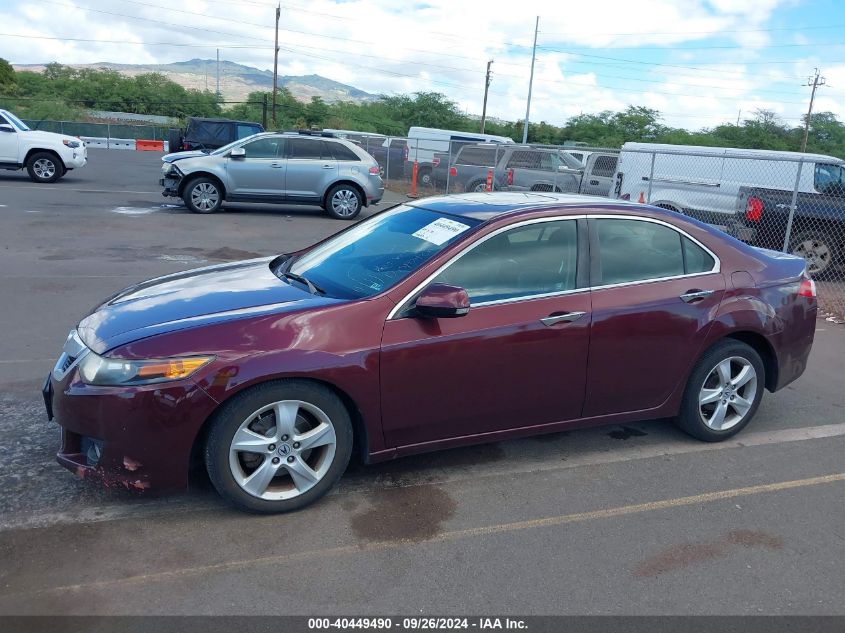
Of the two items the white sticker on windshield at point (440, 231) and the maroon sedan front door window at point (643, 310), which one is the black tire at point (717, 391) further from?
the white sticker on windshield at point (440, 231)

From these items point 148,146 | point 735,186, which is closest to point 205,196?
point 735,186

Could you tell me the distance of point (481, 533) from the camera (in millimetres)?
3775

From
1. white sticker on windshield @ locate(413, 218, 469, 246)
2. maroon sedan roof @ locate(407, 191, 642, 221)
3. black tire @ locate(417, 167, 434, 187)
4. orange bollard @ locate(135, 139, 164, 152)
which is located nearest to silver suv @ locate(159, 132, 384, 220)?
black tire @ locate(417, 167, 434, 187)

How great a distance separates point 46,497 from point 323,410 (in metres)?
1.49

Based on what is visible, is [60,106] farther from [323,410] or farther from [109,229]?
[323,410]

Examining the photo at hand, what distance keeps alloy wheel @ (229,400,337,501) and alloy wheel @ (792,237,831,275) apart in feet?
32.4

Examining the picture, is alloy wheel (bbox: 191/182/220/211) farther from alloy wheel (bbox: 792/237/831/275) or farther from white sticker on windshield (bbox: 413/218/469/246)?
white sticker on windshield (bbox: 413/218/469/246)

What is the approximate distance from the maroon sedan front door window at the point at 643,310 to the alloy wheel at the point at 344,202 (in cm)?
1229

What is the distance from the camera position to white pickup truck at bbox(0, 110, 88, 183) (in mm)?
18469

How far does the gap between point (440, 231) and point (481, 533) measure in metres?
1.70

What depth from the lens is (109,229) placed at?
1301 cm

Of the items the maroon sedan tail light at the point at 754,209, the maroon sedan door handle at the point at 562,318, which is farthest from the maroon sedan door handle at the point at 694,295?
the maroon sedan tail light at the point at 754,209

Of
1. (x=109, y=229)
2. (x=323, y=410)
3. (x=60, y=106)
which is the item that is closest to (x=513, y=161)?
(x=109, y=229)

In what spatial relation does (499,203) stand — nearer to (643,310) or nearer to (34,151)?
(643,310)
